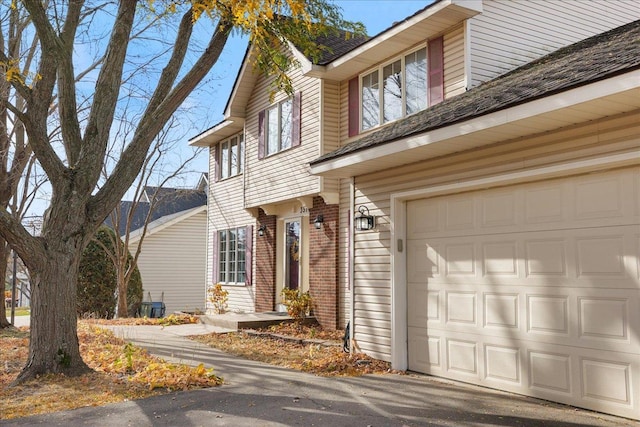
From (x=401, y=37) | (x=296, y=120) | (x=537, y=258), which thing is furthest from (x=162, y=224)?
(x=537, y=258)

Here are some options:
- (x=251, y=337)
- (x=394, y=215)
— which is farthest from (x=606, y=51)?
(x=251, y=337)

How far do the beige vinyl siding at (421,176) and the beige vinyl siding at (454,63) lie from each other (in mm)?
2568

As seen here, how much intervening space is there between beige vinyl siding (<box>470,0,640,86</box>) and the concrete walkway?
554 centimetres

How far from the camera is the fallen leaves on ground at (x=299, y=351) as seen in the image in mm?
8102

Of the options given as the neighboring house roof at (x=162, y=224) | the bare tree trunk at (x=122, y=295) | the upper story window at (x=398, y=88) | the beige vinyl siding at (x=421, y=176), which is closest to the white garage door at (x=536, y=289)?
the beige vinyl siding at (x=421, y=176)

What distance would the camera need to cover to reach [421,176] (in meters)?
7.72

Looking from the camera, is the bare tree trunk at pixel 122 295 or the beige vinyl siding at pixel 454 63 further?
the bare tree trunk at pixel 122 295

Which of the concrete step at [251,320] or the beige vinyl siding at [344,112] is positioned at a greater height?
the beige vinyl siding at [344,112]

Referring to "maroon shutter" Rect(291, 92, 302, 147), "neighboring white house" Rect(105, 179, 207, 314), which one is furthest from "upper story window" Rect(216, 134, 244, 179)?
"neighboring white house" Rect(105, 179, 207, 314)

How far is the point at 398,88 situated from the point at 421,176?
4234 millimetres

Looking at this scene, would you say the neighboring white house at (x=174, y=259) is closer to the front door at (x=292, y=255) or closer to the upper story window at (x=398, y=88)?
the front door at (x=292, y=255)

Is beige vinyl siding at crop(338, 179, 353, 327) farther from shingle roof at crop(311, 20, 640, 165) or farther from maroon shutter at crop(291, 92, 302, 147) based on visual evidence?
shingle roof at crop(311, 20, 640, 165)

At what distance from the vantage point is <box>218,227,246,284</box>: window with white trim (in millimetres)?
16873

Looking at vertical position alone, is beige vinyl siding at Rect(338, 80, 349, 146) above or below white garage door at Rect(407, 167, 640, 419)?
above
